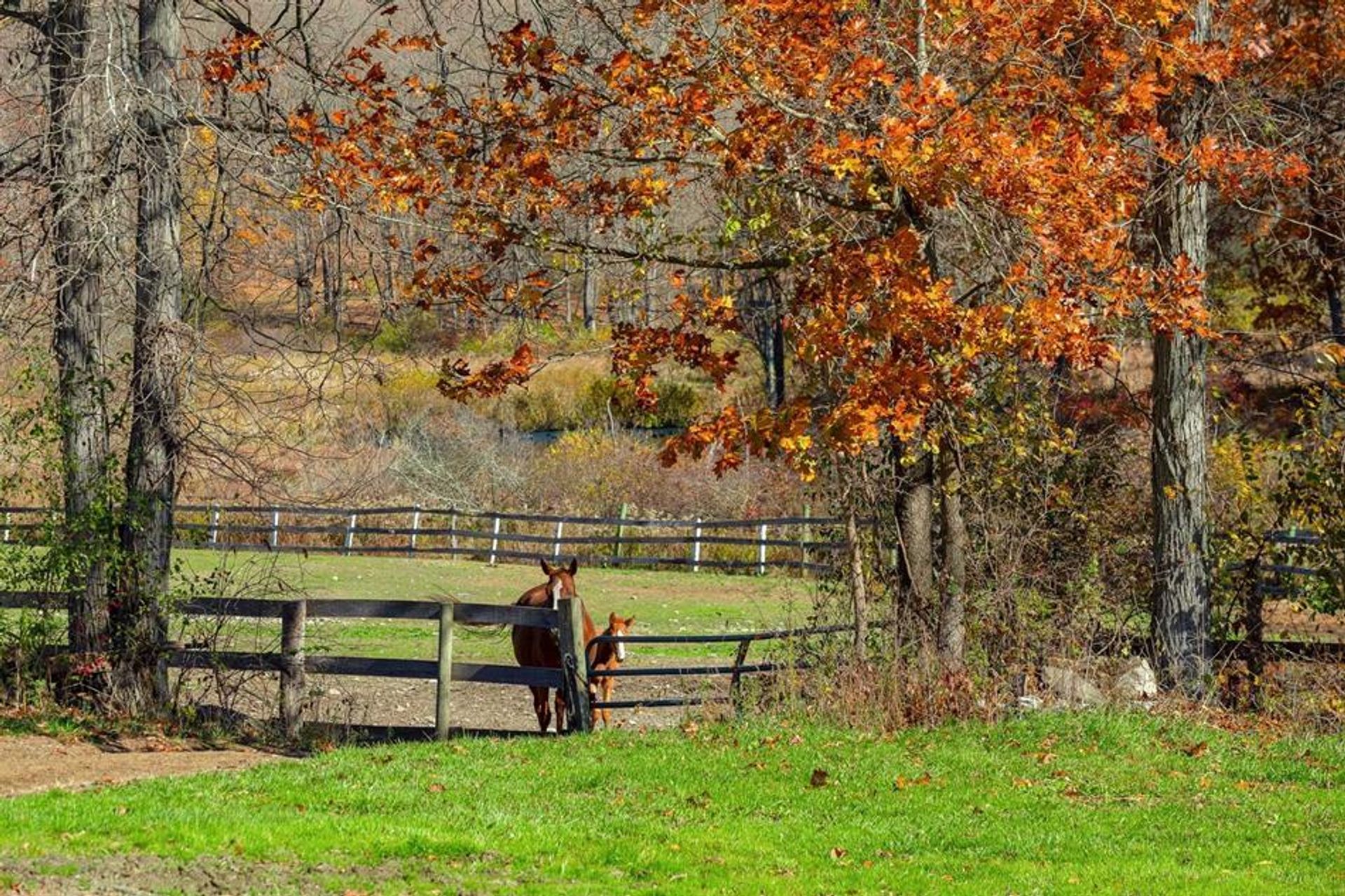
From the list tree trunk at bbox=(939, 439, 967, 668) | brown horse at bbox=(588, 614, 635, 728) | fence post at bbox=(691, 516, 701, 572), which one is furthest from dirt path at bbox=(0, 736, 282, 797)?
fence post at bbox=(691, 516, 701, 572)

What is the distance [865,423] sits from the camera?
1334cm

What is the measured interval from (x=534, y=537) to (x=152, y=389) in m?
24.0

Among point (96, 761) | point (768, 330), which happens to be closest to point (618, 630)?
point (96, 761)

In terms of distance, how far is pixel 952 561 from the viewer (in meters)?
15.2

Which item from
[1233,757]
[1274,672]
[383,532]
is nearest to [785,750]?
[1233,757]

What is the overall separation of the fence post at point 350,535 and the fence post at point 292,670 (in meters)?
27.0

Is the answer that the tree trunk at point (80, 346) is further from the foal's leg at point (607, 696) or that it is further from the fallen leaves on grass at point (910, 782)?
the fallen leaves on grass at point (910, 782)

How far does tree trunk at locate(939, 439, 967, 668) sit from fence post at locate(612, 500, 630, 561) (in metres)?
23.5

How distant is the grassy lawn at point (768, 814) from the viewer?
9250mm

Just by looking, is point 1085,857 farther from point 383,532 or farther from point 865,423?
point 383,532

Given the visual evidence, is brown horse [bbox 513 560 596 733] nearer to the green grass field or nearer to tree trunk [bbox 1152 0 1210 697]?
the green grass field

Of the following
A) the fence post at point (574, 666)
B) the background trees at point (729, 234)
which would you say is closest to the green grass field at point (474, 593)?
the background trees at point (729, 234)

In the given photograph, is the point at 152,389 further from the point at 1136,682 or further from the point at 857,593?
the point at 1136,682

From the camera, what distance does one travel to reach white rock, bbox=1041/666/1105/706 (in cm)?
1488
